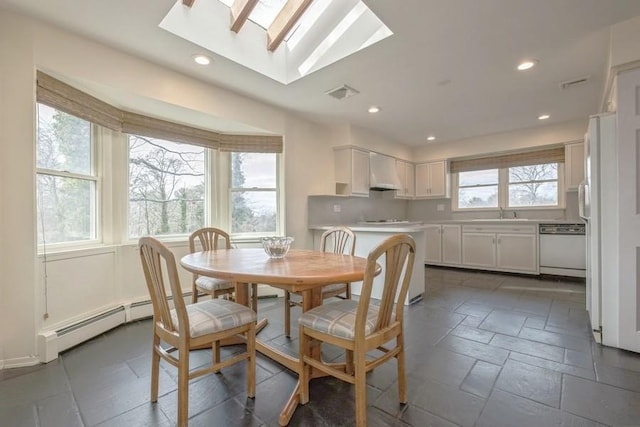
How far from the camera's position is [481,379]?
1.76m

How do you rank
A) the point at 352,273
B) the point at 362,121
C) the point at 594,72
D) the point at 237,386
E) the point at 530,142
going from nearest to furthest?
1. the point at 352,273
2. the point at 237,386
3. the point at 594,72
4. the point at 362,121
5. the point at 530,142

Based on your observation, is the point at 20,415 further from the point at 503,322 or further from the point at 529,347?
→ the point at 503,322

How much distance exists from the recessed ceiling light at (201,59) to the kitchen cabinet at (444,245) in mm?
4305

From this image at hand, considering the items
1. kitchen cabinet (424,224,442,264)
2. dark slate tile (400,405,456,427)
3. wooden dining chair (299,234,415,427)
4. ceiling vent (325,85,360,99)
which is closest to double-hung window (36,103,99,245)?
wooden dining chair (299,234,415,427)

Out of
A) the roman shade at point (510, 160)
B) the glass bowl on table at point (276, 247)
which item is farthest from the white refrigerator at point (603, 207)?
the roman shade at point (510, 160)

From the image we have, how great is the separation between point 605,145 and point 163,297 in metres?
3.25

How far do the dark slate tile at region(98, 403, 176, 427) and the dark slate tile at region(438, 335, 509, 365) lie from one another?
1.92 m

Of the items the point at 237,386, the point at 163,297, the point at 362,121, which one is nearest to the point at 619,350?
the point at 237,386

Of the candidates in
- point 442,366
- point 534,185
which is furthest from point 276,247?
point 534,185

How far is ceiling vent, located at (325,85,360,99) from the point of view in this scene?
300cm

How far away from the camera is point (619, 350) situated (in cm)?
210

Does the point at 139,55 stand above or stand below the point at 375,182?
above

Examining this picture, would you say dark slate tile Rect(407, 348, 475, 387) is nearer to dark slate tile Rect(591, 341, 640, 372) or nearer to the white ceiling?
dark slate tile Rect(591, 341, 640, 372)

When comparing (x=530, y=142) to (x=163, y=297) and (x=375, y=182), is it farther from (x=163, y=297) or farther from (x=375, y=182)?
(x=163, y=297)
